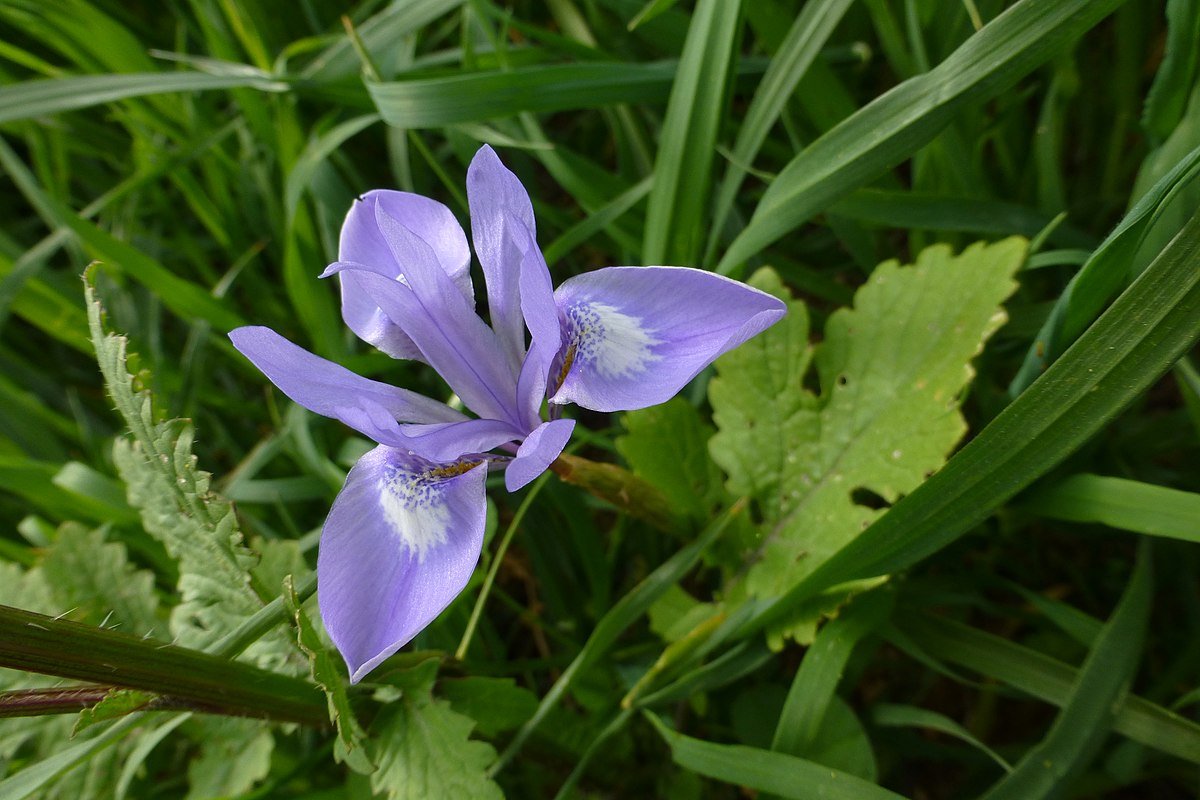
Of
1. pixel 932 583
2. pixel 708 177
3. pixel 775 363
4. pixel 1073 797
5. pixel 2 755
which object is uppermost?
pixel 708 177

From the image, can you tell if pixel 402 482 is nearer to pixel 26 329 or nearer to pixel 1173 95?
pixel 1173 95

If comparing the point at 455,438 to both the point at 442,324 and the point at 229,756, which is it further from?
the point at 229,756

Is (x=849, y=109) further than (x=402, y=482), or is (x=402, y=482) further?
(x=849, y=109)

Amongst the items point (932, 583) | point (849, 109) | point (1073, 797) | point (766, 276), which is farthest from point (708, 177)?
point (1073, 797)

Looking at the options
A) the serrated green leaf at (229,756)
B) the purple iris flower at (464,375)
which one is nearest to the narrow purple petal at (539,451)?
the purple iris flower at (464,375)

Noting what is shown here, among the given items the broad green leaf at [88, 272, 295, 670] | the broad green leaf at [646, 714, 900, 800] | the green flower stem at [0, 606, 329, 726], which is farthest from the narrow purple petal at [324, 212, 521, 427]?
the broad green leaf at [646, 714, 900, 800]

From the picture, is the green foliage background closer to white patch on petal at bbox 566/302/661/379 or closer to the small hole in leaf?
the small hole in leaf

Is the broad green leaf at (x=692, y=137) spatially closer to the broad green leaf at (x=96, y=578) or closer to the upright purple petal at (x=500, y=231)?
the upright purple petal at (x=500, y=231)
